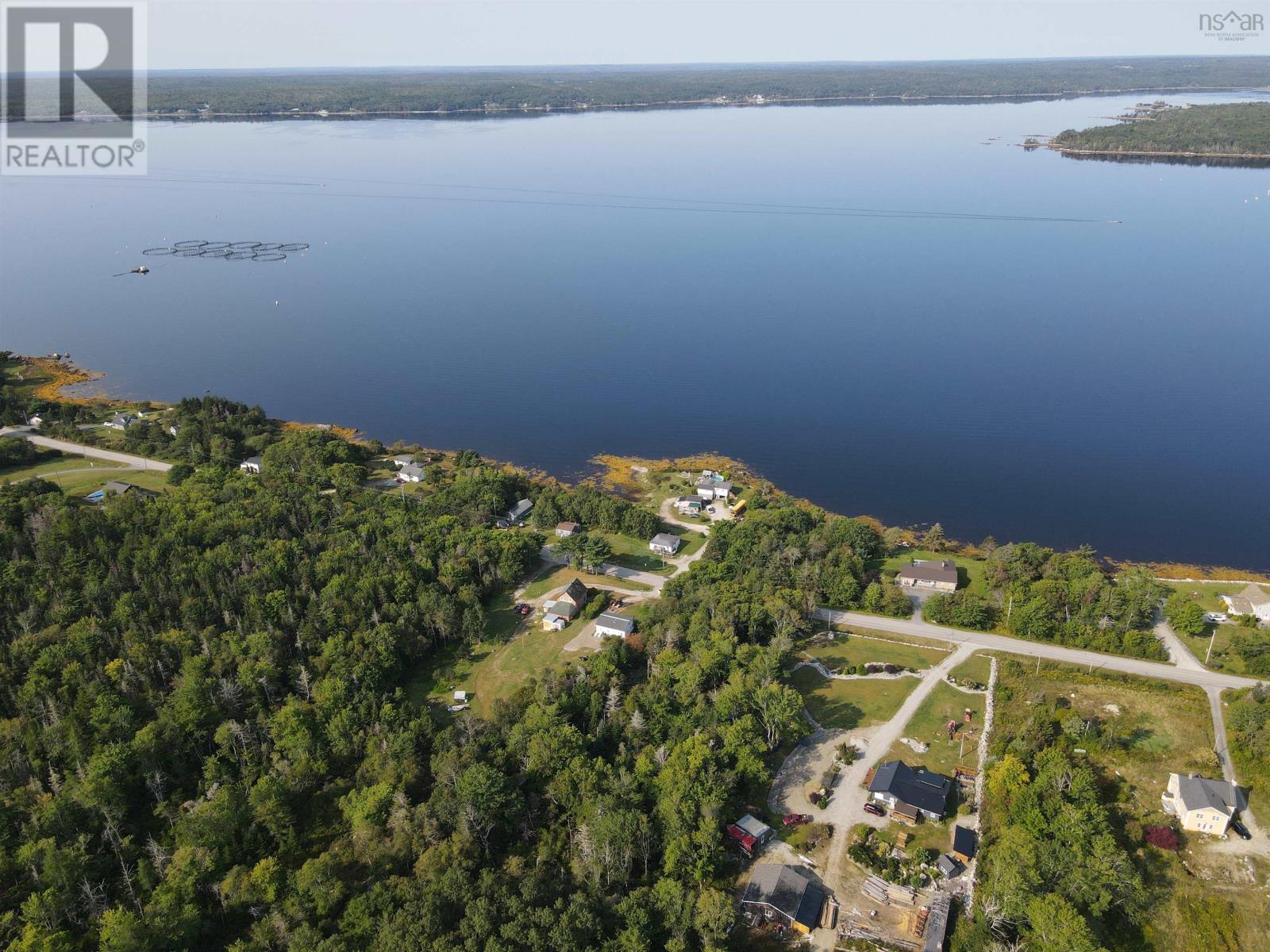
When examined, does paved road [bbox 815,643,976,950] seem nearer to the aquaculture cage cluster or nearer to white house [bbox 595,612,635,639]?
white house [bbox 595,612,635,639]

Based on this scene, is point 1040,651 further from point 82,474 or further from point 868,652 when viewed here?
point 82,474

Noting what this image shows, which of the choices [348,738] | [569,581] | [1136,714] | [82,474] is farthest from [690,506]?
[82,474]

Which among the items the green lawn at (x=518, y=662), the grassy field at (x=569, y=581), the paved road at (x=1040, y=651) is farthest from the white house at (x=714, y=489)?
the green lawn at (x=518, y=662)

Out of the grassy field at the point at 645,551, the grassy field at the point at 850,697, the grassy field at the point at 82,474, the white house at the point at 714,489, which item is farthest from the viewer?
the grassy field at the point at 82,474

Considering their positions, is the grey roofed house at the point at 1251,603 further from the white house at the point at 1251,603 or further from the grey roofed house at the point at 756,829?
the grey roofed house at the point at 756,829

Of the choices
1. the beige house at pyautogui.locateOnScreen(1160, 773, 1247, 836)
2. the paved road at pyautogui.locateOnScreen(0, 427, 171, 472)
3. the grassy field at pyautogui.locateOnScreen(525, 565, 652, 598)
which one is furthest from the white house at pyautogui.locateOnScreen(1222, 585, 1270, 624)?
the paved road at pyautogui.locateOnScreen(0, 427, 171, 472)

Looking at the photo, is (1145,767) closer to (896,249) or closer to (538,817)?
(538,817)
